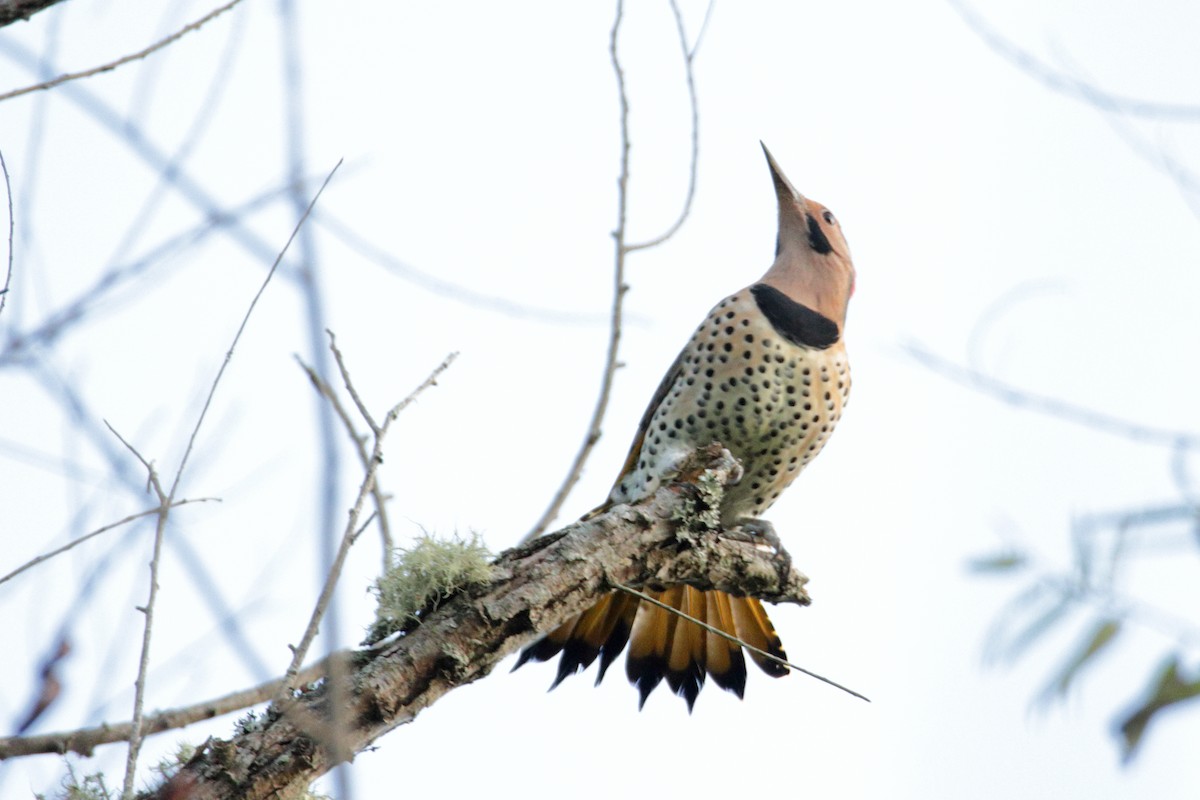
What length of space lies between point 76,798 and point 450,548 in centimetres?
84

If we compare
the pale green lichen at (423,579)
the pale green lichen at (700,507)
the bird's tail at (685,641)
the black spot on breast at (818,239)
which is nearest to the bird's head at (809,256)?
the black spot on breast at (818,239)

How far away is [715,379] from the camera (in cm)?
408

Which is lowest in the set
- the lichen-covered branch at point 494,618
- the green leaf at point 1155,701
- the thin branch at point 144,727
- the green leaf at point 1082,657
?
the green leaf at point 1155,701

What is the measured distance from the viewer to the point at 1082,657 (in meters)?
1.71

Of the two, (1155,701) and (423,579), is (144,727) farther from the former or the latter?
(1155,701)

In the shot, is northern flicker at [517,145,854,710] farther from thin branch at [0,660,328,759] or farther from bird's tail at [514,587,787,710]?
thin branch at [0,660,328,759]

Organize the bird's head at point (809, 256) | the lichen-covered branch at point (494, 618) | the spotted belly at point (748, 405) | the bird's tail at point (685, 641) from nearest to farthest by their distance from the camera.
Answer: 1. the lichen-covered branch at point (494, 618)
2. the bird's tail at point (685, 641)
3. the spotted belly at point (748, 405)
4. the bird's head at point (809, 256)

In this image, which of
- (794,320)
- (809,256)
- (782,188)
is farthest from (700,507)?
(782,188)

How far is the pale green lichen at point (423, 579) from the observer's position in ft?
8.85

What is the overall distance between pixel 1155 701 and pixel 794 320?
2.67 meters

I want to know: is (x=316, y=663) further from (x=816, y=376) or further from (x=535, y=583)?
(x=816, y=376)

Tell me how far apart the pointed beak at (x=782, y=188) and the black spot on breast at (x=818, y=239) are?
3.9 inches

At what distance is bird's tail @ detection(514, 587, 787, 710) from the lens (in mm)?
3734

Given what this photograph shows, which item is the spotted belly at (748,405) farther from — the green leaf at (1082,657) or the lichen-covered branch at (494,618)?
the green leaf at (1082,657)
